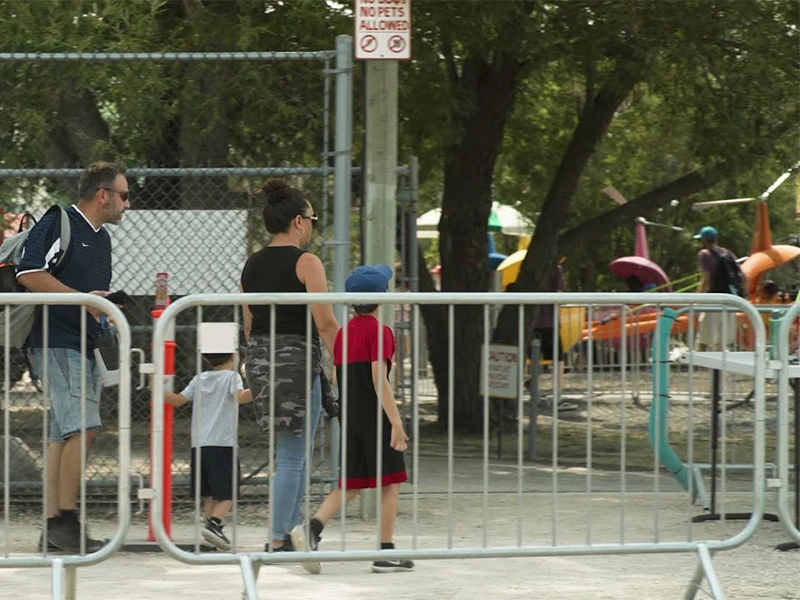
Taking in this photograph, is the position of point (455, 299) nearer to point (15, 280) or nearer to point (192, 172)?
point (15, 280)

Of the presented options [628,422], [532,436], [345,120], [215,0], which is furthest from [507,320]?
[628,422]

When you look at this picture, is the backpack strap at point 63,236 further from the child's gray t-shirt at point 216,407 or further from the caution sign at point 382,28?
the caution sign at point 382,28

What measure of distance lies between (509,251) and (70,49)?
24780mm

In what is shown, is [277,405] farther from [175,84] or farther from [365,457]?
[175,84]

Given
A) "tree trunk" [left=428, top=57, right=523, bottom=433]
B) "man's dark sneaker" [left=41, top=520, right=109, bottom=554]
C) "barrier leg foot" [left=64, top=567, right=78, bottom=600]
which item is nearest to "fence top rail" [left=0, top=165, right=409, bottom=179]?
"man's dark sneaker" [left=41, top=520, right=109, bottom=554]

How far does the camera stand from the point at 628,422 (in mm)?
7832

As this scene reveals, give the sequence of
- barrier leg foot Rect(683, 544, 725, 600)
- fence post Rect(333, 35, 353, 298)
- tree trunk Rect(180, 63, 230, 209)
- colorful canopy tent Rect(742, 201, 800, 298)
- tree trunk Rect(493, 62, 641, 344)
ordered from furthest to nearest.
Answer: colorful canopy tent Rect(742, 201, 800, 298) < tree trunk Rect(493, 62, 641, 344) < tree trunk Rect(180, 63, 230, 209) < fence post Rect(333, 35, 353, 298) < barrier leg foot Rect(683, 544, 725, 600)

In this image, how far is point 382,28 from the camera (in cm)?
918

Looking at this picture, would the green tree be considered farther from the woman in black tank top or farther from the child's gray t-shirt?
the woman in black tank top

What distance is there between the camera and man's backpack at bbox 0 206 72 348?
24.7 ft

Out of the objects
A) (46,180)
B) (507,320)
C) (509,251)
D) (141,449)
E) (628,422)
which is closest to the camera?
(628,422)

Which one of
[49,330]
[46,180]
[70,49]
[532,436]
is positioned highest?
[70,49]

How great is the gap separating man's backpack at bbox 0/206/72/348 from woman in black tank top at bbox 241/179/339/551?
90 cm

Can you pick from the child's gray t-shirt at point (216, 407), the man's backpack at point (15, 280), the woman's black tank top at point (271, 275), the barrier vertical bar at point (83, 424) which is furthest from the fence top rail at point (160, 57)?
the barrier vertical bar at point (83, 424)
